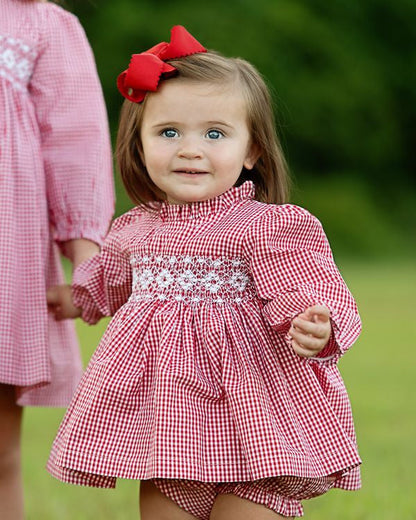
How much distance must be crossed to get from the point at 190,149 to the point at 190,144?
12 mm

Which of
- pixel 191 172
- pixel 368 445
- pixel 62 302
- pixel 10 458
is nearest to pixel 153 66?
pixel 191 172

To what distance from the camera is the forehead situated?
193cm

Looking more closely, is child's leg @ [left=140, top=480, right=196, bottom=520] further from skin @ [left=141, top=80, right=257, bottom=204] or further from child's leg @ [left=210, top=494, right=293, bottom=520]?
skin @ [left=141, top=80, right=257, bottom=204]

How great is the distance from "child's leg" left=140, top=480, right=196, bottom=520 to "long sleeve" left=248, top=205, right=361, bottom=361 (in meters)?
0.38

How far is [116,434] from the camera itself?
187 cm

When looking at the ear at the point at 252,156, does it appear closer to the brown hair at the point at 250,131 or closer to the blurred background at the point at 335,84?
the brown hair at the point at 250,131

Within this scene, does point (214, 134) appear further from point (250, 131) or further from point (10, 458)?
point (10, 458)

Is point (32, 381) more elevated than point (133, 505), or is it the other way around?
point (32, 381)

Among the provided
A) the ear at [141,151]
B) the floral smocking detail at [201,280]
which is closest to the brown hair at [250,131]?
the ear at [141,151]

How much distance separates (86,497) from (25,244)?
3.73 feet

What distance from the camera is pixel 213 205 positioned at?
197cm

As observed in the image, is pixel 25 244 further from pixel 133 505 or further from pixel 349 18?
pixel 349 18

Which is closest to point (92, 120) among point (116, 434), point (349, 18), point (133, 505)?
point (116, 434)

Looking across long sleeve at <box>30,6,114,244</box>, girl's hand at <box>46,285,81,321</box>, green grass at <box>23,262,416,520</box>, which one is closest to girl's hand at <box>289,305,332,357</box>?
girl's hand at <box>46,285,81,321</box>
